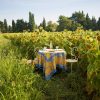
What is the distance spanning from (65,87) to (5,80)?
1512mm

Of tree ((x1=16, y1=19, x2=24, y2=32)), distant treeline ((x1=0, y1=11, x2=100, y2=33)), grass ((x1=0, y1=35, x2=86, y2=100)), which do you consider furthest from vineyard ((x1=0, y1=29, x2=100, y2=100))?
tree ((x1=16, y1=19, x2=24, y2=32))

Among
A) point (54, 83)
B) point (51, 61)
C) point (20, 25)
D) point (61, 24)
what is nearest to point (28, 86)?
point (54, 83)

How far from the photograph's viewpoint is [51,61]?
7.55 m

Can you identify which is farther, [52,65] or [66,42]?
[66,42]

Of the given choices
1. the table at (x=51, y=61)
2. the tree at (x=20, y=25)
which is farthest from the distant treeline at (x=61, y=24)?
the table at (x=51, y=61)

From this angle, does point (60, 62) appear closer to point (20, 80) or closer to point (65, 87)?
point (65, 87)

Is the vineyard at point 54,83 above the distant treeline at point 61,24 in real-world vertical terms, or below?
below

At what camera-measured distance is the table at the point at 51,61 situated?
7.49 m

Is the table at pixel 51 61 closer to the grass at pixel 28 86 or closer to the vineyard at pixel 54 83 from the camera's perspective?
the vineyard at pixel 54 83

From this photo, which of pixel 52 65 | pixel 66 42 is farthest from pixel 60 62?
pixel 66 42

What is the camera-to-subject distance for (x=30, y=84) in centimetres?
547

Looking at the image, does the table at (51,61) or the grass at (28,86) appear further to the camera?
the table at (51,61)

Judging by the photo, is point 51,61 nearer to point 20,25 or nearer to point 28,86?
point 28,86

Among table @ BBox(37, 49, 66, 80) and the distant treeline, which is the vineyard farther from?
the distant treeline
